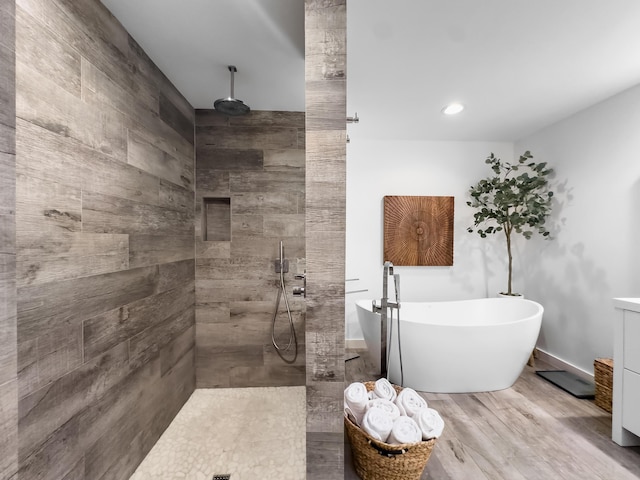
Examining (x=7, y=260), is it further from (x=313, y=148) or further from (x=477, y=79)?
(x=477, y=79)

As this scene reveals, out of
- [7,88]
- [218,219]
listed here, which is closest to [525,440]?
[218,219]

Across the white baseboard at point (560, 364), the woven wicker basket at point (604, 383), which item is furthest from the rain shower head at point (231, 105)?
the white baseboard at point (560, 364)

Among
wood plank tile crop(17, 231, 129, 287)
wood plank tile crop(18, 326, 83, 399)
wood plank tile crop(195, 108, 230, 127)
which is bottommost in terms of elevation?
Answer: wood plank tile crop(18, 326, 83, 399)

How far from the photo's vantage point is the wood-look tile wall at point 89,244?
3.35 ft

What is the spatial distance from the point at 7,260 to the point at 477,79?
8.59 ft

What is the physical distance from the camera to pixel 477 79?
200 cm

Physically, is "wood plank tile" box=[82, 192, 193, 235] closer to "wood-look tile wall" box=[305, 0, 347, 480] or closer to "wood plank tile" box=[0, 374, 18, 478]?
"wood plank tile" box=[0, 374, 18, 478]

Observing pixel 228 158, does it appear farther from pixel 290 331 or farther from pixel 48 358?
pixel 48 358

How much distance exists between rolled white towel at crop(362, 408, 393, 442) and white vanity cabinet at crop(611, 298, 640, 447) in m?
1.40

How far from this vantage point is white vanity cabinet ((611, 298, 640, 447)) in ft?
5.22

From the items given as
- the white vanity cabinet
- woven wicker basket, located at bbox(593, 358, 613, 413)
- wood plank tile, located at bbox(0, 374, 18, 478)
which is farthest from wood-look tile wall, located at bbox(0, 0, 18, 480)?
woven wicker basket, located at bbox(593, 358, 613, 413)

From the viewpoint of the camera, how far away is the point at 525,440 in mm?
1741

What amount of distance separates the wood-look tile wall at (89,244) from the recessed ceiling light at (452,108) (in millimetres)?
2141

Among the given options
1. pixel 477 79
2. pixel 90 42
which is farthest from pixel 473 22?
pixel 90 42
